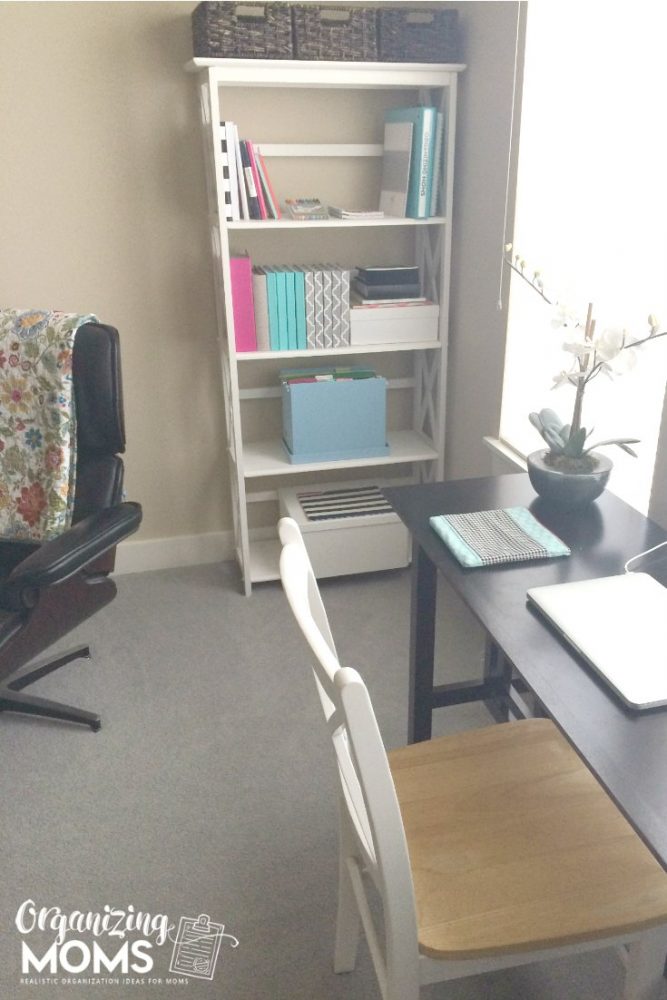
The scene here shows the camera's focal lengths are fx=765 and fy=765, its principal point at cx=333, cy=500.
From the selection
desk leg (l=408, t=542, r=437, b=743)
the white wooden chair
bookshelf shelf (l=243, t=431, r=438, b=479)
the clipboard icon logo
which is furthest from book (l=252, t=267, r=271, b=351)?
the clipboard icon logo

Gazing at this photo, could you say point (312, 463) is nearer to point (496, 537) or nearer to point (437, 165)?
point (437, 165)

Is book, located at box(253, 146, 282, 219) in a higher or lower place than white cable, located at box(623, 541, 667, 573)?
higher

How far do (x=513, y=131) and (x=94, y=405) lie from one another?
134cm

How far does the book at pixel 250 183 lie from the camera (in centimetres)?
222

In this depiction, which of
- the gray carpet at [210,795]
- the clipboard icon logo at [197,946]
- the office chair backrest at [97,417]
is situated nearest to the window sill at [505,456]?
the gray carpet at [210,795]

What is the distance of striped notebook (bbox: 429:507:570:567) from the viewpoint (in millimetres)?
1342

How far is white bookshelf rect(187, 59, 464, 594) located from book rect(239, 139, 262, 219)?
52 mm

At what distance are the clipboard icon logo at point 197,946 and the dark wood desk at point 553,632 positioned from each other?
59 cm

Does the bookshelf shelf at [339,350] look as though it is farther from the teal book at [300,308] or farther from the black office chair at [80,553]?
the black office chair at [80,553]

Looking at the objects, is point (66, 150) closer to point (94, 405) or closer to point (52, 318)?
point (52, 318)

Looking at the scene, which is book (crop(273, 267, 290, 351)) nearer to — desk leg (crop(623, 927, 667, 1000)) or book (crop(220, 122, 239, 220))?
book (crop(220, 122, 239, 220))

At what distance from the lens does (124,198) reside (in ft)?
8.02

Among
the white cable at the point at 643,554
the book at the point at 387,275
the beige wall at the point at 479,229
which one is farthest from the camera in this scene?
the book at the point at 387,275

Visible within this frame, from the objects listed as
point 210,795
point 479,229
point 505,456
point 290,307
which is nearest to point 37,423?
point 290,307
